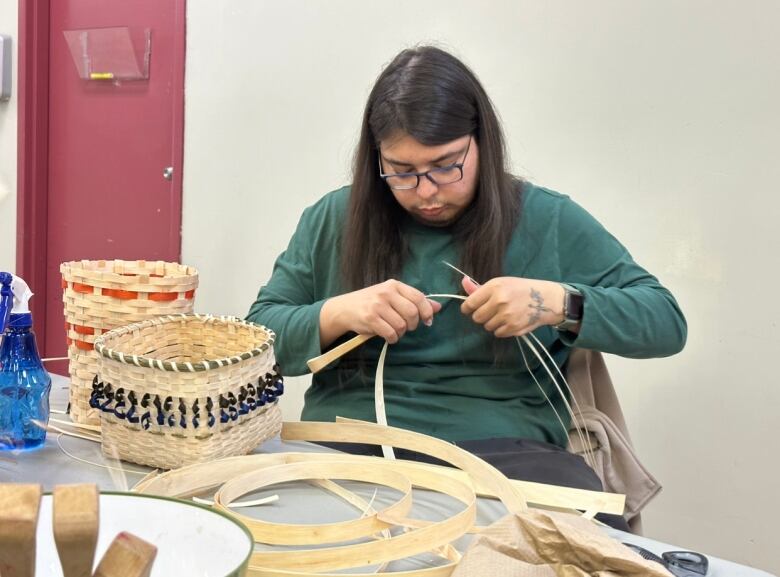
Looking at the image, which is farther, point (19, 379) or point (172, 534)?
point (19, 379)

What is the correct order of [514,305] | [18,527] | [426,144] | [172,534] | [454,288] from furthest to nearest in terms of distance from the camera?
1. [454,288]
2. [426,144]
3. [514,305]
4. [172,534]
5. [18,527]

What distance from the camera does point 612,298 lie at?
1356mm

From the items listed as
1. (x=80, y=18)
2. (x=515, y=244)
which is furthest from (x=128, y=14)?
(x=515, y=244)

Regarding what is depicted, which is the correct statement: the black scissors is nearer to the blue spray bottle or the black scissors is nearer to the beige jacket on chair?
the beige jacket on chair

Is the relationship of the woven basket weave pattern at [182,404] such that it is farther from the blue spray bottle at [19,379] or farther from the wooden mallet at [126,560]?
the wooden mallet at [126,560]

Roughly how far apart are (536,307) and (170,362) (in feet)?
1.93

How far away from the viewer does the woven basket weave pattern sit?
0.98 m

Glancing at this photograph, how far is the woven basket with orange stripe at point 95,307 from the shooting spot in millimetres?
1178

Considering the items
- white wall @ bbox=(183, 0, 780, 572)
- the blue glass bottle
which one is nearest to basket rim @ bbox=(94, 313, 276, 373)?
the blue glass bottle

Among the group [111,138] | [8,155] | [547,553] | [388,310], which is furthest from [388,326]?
[8,155]

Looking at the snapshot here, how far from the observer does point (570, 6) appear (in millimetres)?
2004

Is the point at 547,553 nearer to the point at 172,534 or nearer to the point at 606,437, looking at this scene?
the point at 172,534

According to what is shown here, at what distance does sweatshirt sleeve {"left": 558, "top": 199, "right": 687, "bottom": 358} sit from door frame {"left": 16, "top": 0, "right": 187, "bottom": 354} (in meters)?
2.61

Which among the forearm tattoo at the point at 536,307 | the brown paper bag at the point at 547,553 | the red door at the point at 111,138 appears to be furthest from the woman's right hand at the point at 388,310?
the red door at the point at 111,138
